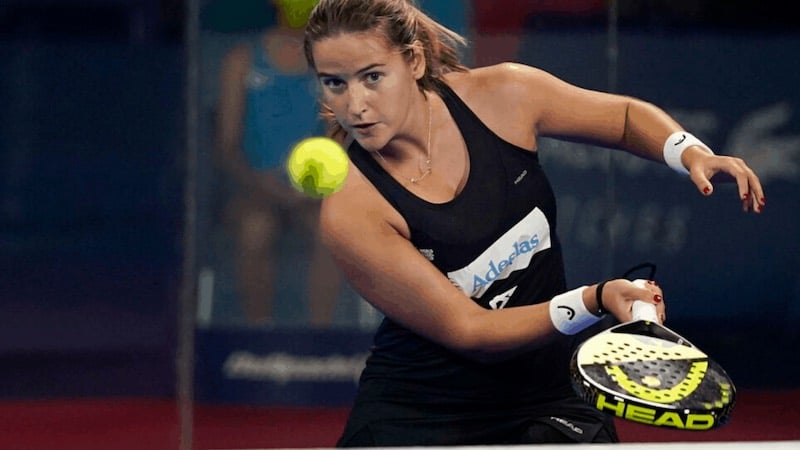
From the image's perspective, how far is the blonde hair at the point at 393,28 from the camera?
3.18 meters

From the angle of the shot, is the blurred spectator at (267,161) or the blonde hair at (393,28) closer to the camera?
the blonde hair at (393,28)

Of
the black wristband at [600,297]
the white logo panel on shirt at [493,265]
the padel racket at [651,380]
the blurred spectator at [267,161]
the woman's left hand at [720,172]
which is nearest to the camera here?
the padel racket at [651,380]

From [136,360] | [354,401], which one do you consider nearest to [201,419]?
[354,401]

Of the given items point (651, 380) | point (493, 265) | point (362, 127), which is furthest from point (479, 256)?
point (651, 380)

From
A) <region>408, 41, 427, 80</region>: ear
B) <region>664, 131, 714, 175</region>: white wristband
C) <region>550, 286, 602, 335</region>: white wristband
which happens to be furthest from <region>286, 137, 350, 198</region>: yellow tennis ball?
<region>664, 131, 714, 175</region>: white wristband

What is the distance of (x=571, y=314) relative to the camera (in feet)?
10.3

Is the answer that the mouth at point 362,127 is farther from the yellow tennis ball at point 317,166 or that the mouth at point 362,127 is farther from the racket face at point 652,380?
the racket face at point 652,380

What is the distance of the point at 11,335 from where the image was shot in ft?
14.1

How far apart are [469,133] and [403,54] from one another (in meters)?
0.24

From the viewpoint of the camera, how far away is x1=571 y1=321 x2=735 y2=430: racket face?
2.45m

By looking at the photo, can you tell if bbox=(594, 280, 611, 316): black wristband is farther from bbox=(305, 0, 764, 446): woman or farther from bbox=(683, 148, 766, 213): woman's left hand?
bbox=(683, 148, 766, 213): woman's left hand

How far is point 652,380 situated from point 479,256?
0.77 metres

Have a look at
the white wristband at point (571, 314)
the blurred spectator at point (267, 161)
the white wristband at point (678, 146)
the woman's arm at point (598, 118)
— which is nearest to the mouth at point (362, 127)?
the blurred spectator at point (267, 161)

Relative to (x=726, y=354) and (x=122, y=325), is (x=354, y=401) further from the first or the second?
(x=122, y=325)
